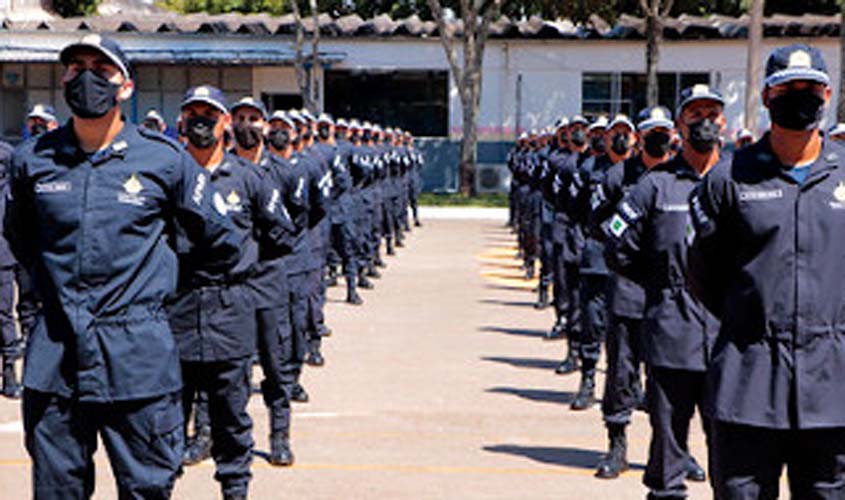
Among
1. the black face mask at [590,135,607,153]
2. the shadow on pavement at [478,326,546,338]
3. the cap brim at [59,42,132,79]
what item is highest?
the cap brim at [59,42,132,79]

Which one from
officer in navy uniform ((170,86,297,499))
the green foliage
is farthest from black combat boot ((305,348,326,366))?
the green foliage

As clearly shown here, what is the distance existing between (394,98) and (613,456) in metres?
34.1

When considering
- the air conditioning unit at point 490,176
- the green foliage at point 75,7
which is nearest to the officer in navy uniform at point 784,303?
the air conditioning unit at point 490,176

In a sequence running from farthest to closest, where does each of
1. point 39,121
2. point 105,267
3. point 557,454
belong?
point 39,121, point 557,454, point 105,267

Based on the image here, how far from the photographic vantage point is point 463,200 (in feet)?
122

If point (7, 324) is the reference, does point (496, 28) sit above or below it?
above

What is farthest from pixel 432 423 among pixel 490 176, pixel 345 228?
pixel 490 176

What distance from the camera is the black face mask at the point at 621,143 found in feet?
32.9

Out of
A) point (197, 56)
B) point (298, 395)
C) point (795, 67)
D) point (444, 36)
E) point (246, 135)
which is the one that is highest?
point (444, 36)

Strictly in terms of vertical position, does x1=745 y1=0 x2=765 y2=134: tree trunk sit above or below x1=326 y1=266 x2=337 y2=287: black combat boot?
above

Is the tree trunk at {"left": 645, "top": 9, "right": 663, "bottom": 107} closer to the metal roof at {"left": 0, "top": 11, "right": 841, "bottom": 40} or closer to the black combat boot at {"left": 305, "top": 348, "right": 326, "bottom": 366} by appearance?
the metal roof at {"left": 0, "top": 11, "right": 841, "bottom": 40}

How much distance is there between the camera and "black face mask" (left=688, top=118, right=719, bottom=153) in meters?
6.70

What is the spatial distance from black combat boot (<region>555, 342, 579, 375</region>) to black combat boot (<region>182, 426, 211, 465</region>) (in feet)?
14.1

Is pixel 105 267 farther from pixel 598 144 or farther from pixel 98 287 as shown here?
pixel 598 144
